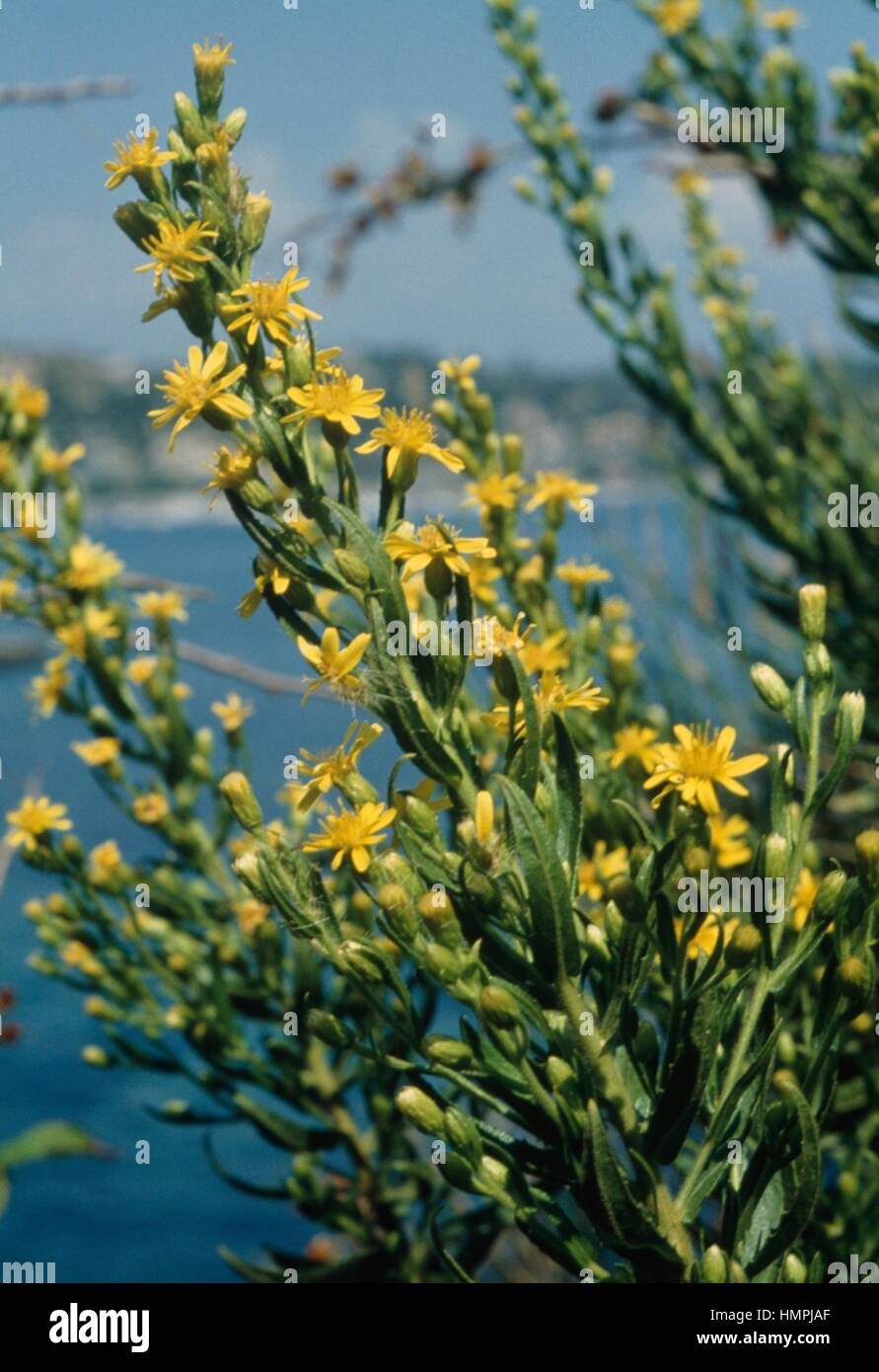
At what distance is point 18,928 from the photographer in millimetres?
12094

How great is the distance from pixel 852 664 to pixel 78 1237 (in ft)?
28.5

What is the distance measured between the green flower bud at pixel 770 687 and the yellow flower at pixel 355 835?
1.87 ft

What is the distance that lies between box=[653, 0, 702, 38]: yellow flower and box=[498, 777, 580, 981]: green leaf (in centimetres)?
305

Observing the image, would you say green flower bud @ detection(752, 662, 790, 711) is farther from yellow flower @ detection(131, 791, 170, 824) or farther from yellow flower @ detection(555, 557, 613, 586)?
yellow flower @ detection(131, 791, 170, 824)

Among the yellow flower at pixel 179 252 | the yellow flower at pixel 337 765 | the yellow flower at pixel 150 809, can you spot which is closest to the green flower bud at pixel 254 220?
the yellow flower at pixel 179 252

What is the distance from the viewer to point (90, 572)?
110 inches

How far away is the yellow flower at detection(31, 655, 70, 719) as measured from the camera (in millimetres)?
2840

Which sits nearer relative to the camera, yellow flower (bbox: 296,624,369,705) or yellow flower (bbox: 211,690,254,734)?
yellow flower (bbox: 296,624,369,705)

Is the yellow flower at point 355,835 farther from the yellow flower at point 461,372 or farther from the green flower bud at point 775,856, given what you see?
the yellow flower at point 461,372

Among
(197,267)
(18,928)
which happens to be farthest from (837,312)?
(18,928)

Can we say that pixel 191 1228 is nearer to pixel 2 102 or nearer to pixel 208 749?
pixel 208 749

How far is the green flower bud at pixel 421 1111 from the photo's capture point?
1.56m

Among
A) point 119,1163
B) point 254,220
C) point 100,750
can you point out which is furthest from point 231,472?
point 119,1163

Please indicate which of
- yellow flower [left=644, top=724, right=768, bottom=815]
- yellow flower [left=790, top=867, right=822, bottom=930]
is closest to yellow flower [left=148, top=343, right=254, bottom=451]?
yellow flower [left=644, top=724, right=768, bottom=815]
